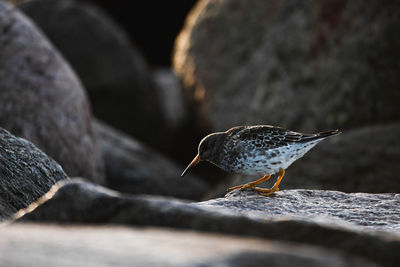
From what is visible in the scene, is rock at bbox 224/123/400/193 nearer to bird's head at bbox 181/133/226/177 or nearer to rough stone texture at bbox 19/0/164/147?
bird's head at bbox 181/133/226/177

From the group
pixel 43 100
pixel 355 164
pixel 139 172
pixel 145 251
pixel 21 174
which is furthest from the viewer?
pixel 139 172

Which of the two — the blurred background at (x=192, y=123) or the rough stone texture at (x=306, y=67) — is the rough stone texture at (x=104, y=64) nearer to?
the blurred background at (x=192, y=123)

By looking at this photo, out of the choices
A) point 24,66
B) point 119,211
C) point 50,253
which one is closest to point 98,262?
point 50,253

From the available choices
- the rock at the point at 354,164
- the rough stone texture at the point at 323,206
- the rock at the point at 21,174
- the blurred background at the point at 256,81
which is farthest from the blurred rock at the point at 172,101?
the rock at the point at 21,174

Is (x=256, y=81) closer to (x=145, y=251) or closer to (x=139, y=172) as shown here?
(x=139, y=172)

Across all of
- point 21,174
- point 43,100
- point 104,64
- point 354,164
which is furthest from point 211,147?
point 104,64

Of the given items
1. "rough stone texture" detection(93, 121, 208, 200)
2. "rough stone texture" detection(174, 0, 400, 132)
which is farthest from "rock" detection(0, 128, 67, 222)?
"rough stone texture" detection(174, 0, 400, 132)

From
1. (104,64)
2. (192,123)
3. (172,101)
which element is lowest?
(192,123)
